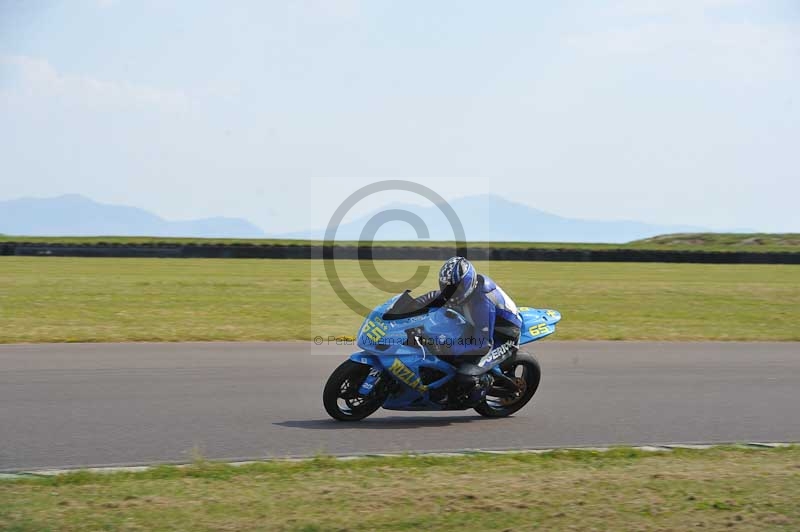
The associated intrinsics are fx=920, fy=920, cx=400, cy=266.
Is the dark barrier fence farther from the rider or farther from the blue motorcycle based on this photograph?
the blue motorcycle

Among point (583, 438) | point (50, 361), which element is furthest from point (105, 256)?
point (583, 438)

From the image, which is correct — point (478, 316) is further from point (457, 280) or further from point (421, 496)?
point (421, 496)

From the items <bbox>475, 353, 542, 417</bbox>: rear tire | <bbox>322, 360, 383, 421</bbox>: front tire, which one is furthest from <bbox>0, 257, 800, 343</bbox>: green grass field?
<bbox>322, 360, 383, 421</bbox>: front tire

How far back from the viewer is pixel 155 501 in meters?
5.60

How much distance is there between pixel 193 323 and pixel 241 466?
11220 millimetres

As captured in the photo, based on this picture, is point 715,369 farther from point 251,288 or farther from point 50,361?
point 251,288

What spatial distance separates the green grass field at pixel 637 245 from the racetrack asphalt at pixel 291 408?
28.2m

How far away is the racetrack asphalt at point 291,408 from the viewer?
765 cm

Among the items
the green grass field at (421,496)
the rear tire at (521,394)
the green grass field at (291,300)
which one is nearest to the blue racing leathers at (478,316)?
the rear tire at (521,394)

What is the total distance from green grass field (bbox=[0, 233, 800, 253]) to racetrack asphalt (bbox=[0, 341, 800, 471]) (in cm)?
2819

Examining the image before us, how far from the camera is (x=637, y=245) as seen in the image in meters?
53.3

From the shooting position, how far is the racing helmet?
8.64 m

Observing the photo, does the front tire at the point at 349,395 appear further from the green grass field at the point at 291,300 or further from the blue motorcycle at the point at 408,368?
the green grass field at the point at 291,300

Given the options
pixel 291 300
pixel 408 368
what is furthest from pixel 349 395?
pixel 291 300
